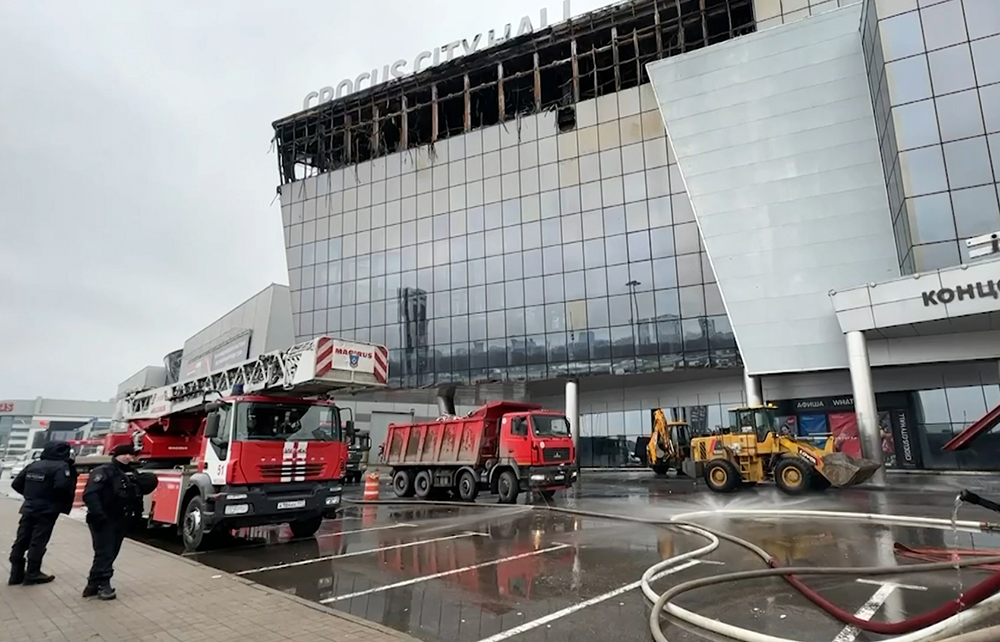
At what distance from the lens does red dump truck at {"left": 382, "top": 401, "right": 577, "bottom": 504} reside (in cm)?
1645

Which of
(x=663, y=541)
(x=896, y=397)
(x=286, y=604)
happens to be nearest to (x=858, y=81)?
(x=896, y=397)

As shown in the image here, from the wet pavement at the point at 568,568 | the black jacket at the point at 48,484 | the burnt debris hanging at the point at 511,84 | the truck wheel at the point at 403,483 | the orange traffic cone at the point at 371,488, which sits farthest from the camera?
the burnt debris hanging at the point at 511,84

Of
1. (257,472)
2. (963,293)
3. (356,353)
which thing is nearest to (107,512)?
(257,472)

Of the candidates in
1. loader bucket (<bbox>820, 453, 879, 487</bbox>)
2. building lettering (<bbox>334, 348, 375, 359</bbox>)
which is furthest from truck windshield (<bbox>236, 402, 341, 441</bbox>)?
loader bucket (<bbox>820, 453, 879, 487</bbox>)

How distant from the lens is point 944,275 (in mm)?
18234

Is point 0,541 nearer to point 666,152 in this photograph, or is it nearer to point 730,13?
point 666,152

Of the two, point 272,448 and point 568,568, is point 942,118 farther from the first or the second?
point 272,448

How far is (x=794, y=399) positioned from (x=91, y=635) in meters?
29.4

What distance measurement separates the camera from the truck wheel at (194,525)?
9.90 metres

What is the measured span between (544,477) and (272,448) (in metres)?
8.21

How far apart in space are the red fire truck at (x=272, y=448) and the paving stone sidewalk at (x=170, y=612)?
187cm

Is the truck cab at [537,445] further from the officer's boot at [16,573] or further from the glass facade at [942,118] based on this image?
the glass facade at [942,118]

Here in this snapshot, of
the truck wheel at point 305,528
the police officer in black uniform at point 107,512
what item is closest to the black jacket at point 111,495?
the police officer in black uniform at point 107,512

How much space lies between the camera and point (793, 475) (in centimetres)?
1711
